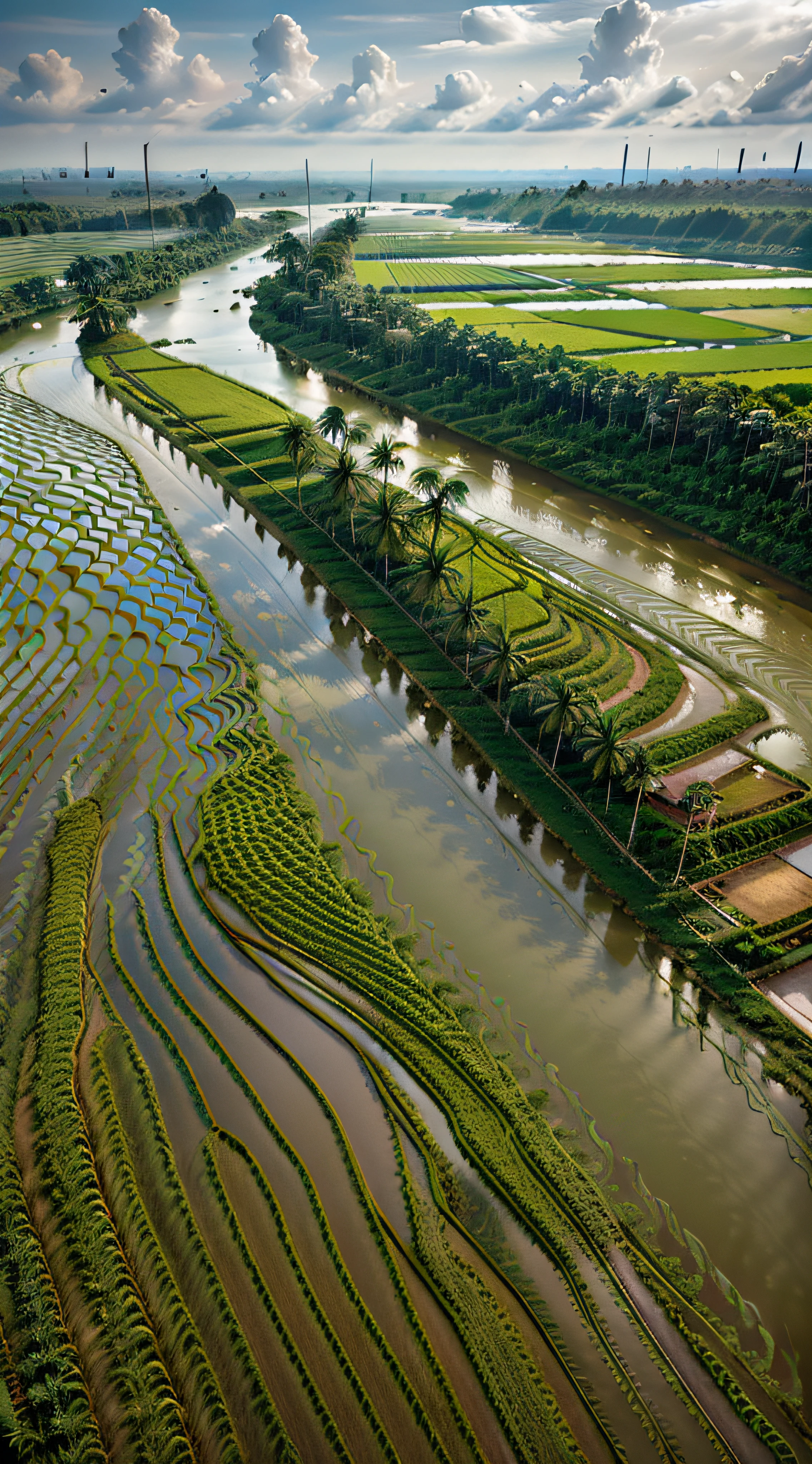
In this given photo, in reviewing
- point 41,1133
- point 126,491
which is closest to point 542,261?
point 126,491

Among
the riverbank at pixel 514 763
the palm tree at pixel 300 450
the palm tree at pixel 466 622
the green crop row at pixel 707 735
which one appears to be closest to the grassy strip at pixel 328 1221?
the riverbank at pixel 514 763

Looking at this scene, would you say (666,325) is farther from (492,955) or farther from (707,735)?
(492,955)

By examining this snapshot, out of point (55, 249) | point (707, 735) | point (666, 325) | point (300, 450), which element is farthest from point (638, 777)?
point (55, 249)

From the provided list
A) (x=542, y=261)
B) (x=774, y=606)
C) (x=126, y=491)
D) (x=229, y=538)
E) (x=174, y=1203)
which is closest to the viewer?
(x=174, y=1203)

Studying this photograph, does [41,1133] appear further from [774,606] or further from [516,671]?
[774,606]

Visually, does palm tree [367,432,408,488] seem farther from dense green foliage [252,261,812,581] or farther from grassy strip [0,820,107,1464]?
grassy strip [0,820,107,1464]

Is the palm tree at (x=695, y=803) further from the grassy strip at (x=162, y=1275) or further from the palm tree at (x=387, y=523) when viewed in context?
the palm tree at (x=387, y=523)
